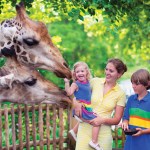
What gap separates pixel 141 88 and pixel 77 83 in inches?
22.1

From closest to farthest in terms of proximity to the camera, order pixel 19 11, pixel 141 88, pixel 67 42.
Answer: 1. pixel 19 11
2. pixel 141 88
3. pixel 67 42

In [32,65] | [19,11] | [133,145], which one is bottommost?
[133,145]

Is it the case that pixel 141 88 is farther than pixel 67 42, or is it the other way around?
pixel 67 42

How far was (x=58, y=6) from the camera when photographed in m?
5.33

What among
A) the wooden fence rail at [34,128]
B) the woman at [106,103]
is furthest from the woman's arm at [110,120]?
the wooden fence rail at [34,128]

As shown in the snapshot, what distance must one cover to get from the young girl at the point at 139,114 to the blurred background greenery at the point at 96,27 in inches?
49.9

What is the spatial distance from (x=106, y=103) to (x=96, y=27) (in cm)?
773

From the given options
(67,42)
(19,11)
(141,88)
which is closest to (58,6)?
(141,88)

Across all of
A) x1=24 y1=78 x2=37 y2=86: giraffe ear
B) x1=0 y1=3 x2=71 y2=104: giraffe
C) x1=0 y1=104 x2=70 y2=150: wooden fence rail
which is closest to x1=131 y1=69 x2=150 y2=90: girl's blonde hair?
x1=0 y1=3 x2=71 y2=104: giraffe

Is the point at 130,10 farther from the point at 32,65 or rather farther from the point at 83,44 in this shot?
the point at 83,44

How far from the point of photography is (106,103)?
371cm

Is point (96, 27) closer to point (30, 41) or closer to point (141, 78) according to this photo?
point (141, 78)

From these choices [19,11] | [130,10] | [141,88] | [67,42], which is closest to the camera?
[19,11]

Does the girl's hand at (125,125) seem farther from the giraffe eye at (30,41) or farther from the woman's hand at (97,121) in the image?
the giraffe eye at (30,41)
